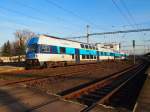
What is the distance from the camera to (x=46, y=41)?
2586 centimetres

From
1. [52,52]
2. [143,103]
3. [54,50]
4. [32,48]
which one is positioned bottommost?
[143,103]

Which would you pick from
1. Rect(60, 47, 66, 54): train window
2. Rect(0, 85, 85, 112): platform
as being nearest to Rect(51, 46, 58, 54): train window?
Rect(60, 47, 66, 54): train window

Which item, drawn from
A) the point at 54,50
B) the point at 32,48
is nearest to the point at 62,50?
the point at 54,50

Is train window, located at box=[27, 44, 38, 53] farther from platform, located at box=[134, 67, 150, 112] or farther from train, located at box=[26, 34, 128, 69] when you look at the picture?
platform, located at box=[134, 67, 150, 112]

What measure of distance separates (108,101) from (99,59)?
122 ft

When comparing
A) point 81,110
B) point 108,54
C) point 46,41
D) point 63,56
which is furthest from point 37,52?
point 108,54

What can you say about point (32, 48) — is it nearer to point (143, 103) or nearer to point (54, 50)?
point (54, 50)

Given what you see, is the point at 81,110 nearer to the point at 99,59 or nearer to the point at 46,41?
the point at 46,41

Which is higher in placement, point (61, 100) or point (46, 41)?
point (46, 41)

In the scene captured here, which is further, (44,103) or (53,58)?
(53,58)

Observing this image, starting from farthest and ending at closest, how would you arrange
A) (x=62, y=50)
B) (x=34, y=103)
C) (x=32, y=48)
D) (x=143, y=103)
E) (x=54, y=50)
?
1. (x=62, y=50)
2. (x=54, y=50)
3. (x=32, y=48)
4. (x=143, y=103)
5. (x=34, y=103)

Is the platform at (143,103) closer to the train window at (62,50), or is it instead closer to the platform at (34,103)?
the platform at (34,103)

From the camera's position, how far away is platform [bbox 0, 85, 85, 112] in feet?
24.9

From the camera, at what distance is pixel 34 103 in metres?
8.48
